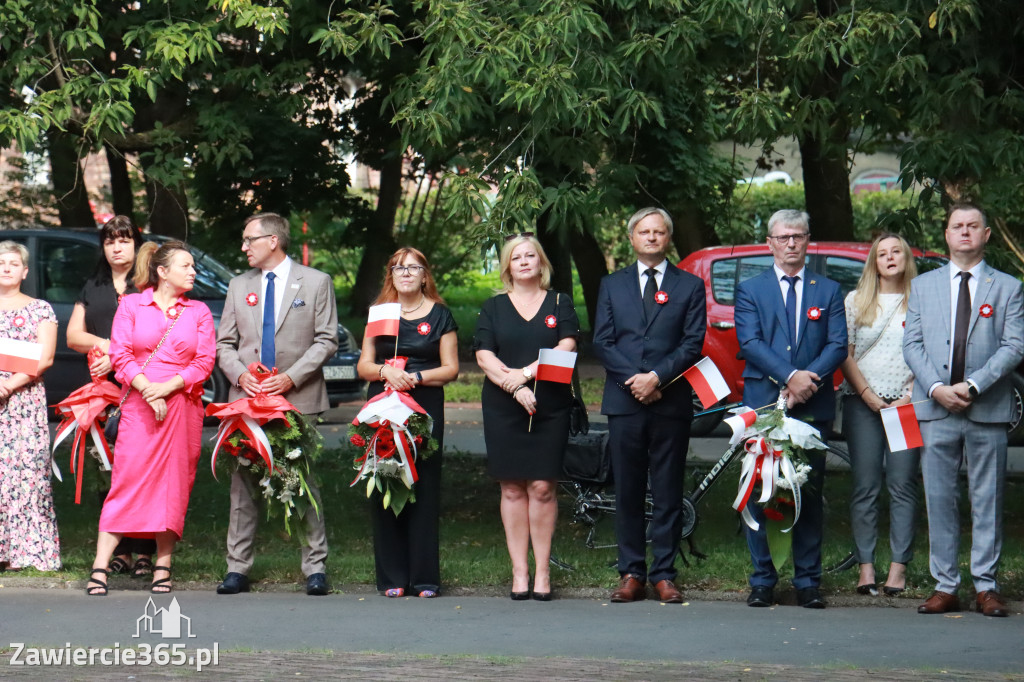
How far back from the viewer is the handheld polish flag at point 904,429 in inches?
296

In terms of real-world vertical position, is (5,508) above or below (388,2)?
below

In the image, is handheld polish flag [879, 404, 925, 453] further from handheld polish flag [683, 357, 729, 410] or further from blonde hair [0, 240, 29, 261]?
blonde hair [0, 240, 29, 261]

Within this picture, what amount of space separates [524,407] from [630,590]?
1.13 metres

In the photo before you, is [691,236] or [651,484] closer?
[651,484]

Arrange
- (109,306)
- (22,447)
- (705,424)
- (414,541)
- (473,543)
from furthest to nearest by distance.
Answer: (705,424)
(473,543)
(22,447)
(109,306)
(414,541)

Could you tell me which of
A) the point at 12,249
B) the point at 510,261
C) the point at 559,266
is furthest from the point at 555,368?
the point at 559,266

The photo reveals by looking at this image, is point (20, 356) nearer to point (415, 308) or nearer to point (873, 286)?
point (415, 308)

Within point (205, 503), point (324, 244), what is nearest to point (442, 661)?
point (205, 503)

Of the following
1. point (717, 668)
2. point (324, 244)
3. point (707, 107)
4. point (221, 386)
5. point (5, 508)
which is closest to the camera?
point (717, 668)

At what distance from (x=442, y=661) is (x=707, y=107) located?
5557 mm

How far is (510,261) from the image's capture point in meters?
7.88

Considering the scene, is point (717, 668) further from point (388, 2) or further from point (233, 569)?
point (388, 2)

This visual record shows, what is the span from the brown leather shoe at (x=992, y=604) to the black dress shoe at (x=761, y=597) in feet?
A: 3.45

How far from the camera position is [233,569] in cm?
803
